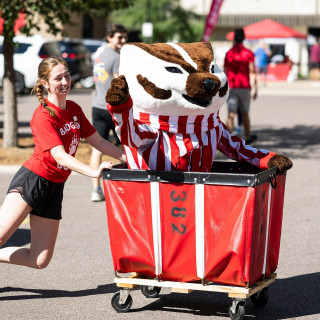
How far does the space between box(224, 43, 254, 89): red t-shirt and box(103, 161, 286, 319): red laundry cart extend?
7.79 meters

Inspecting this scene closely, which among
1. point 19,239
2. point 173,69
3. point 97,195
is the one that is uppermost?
point 173,69

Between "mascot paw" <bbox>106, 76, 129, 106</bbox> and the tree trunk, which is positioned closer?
"mascot paw" <bbox>106, 76, 129, 106</bbox>

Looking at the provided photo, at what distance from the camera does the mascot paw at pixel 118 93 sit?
4715mm

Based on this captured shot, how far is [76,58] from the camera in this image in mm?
26500

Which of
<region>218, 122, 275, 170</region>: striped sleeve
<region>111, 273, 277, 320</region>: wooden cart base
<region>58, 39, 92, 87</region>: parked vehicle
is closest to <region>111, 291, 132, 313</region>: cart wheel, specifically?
<region>111, 273, 277, 320</region>: wooden cart base

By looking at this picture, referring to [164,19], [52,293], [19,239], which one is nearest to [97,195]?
[19,239]

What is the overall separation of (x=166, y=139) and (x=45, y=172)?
817 mm

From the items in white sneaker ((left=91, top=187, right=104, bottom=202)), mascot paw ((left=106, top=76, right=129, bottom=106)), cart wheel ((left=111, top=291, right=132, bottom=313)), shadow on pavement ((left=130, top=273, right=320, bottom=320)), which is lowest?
white sneaker ((left=91, top=187, right=104, bottom=202))

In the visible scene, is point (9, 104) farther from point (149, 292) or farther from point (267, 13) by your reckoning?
point (267, 13)

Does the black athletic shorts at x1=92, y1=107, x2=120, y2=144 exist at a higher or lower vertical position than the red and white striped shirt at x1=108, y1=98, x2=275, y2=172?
lower

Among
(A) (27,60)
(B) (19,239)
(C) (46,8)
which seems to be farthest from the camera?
(A) (27,60)

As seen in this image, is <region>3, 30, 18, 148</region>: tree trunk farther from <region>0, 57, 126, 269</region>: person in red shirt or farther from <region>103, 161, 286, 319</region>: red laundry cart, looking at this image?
<region>103, 161, 286, 319</region>: red laundry cart

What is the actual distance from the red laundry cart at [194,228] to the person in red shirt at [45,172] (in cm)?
41

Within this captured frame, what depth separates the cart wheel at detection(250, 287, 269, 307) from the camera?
5.23m
